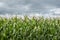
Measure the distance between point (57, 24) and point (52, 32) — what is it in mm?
755

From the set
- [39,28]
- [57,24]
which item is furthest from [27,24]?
[57,24]

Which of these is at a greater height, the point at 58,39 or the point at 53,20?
the point at 53,20

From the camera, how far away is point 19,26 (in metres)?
7.24

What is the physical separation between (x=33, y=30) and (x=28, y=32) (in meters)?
0.20

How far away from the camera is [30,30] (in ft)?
22.8

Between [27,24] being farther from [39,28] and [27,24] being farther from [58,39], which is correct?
[58,39]

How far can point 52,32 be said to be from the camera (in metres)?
6.99

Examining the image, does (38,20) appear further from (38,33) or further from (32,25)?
(38,33)

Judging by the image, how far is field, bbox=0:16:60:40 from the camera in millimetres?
6664

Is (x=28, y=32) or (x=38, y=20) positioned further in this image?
(x=38, y=20)

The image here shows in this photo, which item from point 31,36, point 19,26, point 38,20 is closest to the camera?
point 31,36

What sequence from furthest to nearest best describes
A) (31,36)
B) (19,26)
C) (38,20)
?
(38,20)
(19,26)
(31,36)

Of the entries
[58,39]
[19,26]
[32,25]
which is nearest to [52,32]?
[58,39]

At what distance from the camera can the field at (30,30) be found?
666cm
